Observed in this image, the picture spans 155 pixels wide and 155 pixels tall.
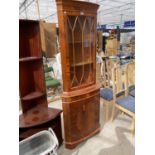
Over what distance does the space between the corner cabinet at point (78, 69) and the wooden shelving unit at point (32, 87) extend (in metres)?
0.24

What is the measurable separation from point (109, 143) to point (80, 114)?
60 cm

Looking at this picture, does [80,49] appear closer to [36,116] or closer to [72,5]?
[72,5]

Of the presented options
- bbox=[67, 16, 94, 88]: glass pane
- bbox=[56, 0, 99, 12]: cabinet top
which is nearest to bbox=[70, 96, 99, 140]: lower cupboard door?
bbox=[67, 16, 94, 88]: glass pane

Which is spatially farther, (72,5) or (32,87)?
(32,87)

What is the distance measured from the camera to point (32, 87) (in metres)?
2.12

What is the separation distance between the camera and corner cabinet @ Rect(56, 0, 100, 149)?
1722 millimetres

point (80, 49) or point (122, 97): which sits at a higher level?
point (80, 49)

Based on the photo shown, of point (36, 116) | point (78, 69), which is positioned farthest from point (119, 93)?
point (36, 116)

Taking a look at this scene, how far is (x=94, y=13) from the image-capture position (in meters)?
1.93

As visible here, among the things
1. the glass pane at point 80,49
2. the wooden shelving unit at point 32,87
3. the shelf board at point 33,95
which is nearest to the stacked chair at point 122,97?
the glass pane at point 80,49

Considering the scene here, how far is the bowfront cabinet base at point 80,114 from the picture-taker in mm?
1896

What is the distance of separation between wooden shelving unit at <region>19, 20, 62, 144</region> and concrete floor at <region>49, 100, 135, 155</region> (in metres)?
0.32
